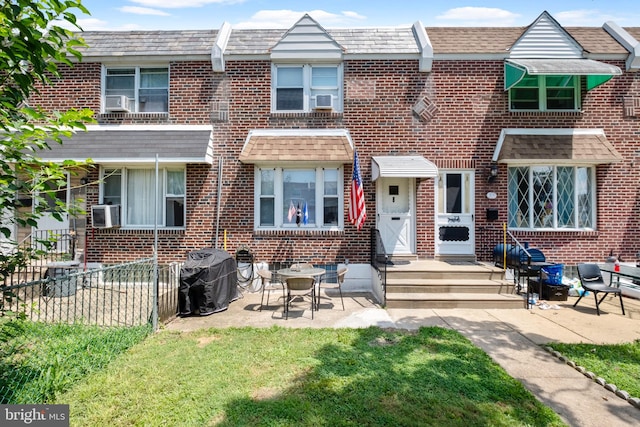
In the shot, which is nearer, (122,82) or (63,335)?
(63,335)

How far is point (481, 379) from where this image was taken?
441 cm

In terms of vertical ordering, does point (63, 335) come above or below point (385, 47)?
below

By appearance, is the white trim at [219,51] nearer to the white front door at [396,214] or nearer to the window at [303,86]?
the window at [303,86]

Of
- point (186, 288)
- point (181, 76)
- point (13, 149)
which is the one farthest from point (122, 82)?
point (13, 149)

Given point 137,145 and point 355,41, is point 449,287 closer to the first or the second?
point 355,41

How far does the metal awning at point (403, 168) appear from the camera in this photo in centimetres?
858

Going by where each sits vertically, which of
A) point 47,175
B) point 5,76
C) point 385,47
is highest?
point 385,47

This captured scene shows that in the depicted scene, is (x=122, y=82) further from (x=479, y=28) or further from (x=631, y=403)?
(x=631, y=403)

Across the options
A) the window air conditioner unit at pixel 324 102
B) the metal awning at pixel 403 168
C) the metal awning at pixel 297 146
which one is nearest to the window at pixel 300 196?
the metal awning at pixel 297 146

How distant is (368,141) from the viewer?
32.4 ft

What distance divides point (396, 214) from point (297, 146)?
353 cm

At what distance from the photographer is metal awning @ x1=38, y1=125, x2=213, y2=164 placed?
9.23 metres

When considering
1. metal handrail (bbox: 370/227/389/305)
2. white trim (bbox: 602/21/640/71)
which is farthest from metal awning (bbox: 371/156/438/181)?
white trim (bbox: 602/21/640/71)

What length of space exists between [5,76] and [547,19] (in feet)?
42.3
